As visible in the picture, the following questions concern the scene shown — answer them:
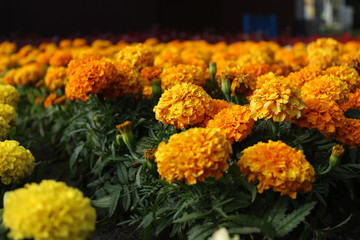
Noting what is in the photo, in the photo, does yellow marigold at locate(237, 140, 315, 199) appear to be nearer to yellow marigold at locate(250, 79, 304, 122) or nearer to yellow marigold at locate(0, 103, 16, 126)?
yellow marigold at locate(250, 79, 304, 122)

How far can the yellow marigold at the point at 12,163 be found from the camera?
2173mm

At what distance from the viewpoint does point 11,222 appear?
1511 mm

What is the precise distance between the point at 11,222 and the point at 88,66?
1.33 meters

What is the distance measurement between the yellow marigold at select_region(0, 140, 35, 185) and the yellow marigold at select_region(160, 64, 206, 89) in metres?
1.01

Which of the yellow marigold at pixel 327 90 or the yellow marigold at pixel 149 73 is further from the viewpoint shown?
the yellow marigold at pixel 149 73

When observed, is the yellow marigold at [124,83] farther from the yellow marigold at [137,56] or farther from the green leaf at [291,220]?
the green leaf at [291,220]

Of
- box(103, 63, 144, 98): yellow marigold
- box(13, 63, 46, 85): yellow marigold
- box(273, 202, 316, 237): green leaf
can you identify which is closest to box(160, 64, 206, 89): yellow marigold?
box(103, 63, 144, 98): yellow marigold

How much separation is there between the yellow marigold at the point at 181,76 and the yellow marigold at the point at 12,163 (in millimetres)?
1005

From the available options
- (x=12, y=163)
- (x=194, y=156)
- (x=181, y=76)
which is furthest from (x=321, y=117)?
(x=12, y=163)

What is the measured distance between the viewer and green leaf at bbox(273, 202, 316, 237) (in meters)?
1.82

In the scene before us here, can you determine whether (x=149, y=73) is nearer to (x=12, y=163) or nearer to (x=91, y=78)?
(x=91, y=78)

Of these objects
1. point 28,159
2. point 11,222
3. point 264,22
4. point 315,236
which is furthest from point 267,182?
point 264,22

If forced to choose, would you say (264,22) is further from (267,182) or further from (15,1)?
(267,182)

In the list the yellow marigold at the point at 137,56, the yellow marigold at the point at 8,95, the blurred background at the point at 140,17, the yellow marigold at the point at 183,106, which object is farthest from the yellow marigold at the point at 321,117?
the blurred background at the point at 140,17
